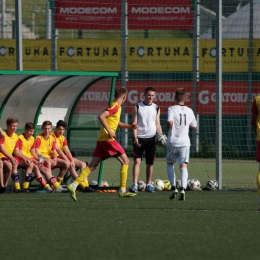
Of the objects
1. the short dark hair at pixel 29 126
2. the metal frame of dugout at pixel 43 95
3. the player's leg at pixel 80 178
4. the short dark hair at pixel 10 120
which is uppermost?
the metal frame of dugout at pixel 43 95

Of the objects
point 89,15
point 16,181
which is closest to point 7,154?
point 16,181

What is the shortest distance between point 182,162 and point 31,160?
11.9 feet

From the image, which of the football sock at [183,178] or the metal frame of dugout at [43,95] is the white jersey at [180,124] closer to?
the football sock at [183,178]

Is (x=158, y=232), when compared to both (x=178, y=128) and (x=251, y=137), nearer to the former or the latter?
(x=178, y=128)

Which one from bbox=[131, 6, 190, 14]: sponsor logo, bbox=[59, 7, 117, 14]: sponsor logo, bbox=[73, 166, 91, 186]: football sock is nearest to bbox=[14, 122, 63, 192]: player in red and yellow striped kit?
bbox=[73, 166, 91, 186]: football sock

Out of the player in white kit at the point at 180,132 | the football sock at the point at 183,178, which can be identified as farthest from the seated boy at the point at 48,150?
the football sock at the point at 183,178

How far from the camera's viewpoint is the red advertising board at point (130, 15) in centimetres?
1966

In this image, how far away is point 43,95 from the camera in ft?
55.8

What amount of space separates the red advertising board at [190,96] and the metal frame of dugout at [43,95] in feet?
11.3

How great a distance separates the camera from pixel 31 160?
1603 cm

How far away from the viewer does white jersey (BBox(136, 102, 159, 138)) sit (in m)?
15.6

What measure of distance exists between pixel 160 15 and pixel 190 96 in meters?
2.15

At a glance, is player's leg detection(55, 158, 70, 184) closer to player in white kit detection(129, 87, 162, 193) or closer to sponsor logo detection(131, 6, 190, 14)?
player in white kit detection(129, 87, 162, 193)

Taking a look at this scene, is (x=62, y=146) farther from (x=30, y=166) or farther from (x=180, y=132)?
(x=180, y=132)
